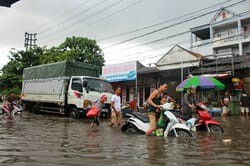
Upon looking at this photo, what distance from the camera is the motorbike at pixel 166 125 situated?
27.6 feet

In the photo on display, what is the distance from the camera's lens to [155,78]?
27.0 metres

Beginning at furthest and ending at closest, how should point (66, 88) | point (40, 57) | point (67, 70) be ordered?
point (40, 57), point (67, 70), point (66, 88)

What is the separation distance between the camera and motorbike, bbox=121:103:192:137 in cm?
840

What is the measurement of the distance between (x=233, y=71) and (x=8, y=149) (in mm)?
16768

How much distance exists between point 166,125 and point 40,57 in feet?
118

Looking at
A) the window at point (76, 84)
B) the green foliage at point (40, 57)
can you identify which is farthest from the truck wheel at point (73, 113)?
the green foliage at point (40, 57)

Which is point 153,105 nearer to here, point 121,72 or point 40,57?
point 121,72

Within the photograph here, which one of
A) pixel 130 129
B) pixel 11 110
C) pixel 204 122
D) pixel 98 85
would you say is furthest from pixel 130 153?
pixel 11 110

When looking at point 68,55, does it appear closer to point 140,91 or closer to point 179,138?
point 140,91

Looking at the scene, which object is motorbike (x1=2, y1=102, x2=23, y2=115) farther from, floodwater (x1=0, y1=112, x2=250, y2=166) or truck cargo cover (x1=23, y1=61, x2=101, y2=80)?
floodwater (x1=0, y1=112, x2=250, y2=166)

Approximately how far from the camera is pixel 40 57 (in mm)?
41969

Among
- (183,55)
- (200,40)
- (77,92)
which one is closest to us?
(77,92)

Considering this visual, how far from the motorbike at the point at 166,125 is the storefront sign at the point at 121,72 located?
50.8 feet

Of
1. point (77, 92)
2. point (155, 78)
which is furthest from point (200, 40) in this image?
point (77, 92)
